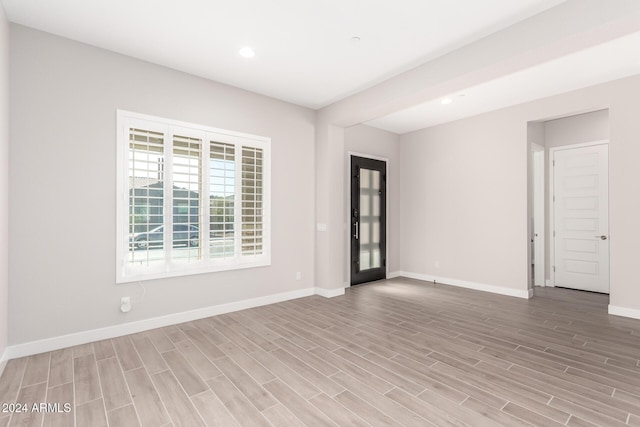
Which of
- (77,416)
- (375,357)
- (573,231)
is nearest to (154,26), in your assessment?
(77,416)

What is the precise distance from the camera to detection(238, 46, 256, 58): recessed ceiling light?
3.26 meters

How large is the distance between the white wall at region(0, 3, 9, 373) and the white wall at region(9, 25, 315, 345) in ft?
0.25

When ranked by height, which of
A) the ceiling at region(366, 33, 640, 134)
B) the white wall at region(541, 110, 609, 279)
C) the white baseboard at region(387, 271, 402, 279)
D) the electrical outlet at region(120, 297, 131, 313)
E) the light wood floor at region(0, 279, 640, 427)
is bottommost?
the light wood floor at region(0, 279, 640, 427)

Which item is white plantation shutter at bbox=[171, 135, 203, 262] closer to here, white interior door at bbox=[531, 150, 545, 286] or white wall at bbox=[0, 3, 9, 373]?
white wall at bbox=[0, 3, 9, 373]

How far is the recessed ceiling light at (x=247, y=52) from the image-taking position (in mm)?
3258

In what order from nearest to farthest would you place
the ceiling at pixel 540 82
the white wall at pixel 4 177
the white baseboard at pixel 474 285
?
the white wall at pixel 4 177 → the ceiling at pixel 540 82 → the white baseboard at pixel 474 285

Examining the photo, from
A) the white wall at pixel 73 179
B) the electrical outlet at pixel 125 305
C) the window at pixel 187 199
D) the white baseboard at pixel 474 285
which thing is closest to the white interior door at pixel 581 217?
the white baseboard at pixel 474 285

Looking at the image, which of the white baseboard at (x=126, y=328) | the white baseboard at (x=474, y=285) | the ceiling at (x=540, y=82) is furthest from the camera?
the white baseboard at (x=474, y=285)

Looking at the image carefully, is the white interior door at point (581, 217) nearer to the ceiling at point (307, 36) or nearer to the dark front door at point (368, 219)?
the ceiling at point (307, 36)

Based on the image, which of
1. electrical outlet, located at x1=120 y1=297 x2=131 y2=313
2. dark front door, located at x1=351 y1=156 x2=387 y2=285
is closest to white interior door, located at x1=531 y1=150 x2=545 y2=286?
dark front door, located at x1=351 y1=156 x2=387 y2=285

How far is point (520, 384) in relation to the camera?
93.4 inches

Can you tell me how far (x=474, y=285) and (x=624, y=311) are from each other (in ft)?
6.18

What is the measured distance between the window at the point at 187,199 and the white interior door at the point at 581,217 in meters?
4.93

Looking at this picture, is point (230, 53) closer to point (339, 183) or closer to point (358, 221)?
point (339, 183)
